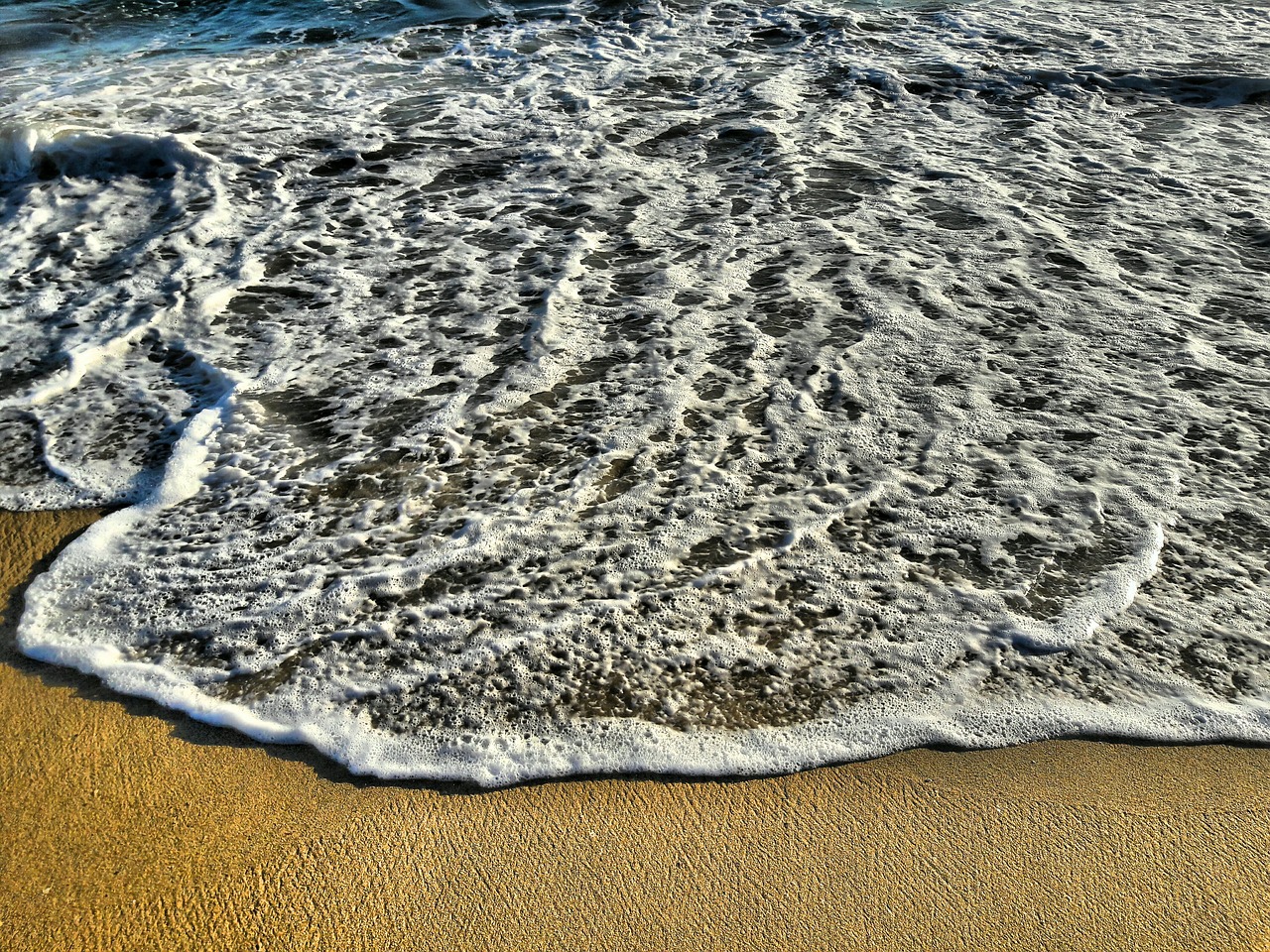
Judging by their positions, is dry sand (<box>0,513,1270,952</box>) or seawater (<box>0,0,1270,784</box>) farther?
seawater (<box>0,0,1270,784</box>)

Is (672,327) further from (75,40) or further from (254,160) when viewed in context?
(75,40)

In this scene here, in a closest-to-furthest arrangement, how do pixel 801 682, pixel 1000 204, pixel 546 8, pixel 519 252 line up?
1. pixel 801 682
2. pixel 519 252
3. pixel 1000 204
4. pixel 546 8

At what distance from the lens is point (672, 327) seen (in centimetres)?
409

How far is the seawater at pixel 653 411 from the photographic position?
2.52 meters

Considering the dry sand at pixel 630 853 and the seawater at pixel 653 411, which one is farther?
the seawater at pixel 653 411

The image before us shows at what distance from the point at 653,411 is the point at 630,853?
1781mm

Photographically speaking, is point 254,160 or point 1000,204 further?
point 254,160

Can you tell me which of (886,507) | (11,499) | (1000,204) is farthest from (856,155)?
(11,499)

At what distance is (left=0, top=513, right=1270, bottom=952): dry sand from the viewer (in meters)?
1.98

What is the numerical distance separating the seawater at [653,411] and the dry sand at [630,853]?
0.10m

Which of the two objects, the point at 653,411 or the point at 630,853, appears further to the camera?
the point at 653,411

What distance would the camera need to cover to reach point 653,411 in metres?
3.56

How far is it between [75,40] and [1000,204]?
777 cm

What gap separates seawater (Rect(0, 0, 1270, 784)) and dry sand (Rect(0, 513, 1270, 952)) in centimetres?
10
